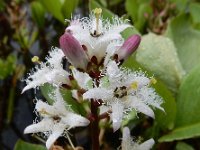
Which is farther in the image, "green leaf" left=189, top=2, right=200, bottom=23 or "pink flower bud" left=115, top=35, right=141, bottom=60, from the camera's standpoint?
"green leaf" left=189, top=2, right=200, bottom=23

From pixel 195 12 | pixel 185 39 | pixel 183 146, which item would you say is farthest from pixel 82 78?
pixel 195 12

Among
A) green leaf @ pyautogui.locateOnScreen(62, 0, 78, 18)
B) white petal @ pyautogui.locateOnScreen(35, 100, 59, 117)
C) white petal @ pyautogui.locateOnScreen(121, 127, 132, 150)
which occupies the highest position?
green leaf @ pyautogui.locateOnScreen(62, 0, 78, 18)

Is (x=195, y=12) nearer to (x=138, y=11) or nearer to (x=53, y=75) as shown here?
(x=138, y=11)

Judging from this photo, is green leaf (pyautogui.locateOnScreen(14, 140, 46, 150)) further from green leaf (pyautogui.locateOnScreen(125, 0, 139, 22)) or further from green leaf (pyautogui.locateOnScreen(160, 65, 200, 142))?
green leaf (pyautogui.locateOnScreen(125, 0, 139, 22))

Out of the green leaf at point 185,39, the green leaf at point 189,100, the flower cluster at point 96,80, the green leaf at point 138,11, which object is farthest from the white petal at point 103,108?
the green leaf at point 138,11

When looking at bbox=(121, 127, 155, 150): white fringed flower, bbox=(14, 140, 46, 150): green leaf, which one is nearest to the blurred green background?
bbox=(14, 140, 46, 150): green leaf

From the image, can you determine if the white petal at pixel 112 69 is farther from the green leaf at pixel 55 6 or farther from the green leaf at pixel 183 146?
the green leaf at pixel 55 6

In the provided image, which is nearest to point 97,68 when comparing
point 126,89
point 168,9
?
point 126,89
